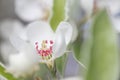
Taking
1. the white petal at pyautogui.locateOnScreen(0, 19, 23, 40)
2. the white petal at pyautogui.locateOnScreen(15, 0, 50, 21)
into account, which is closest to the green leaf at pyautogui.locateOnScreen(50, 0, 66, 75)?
the white petal at pyautogui.locateOnScreen(15, 0, 50, 21)

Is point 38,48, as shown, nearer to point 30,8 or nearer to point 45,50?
point 45,50

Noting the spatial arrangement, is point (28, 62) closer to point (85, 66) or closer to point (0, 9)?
point (85, 66)

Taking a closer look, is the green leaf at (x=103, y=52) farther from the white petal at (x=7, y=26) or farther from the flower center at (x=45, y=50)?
the white petal at (x=7, y=26)

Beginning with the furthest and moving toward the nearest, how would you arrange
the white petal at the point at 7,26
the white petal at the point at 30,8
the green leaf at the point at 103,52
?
the white petal at the point at 7,26, the white petal at the point at 30,8, the green leaf at the point at 103,52

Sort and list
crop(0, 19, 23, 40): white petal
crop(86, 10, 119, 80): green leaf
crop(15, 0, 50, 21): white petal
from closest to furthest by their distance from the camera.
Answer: crop(86, 10, 119, 80): green leaf, crop(15, 0, 50, 21): white petal, crop(0, 19, 23, 40): white petal

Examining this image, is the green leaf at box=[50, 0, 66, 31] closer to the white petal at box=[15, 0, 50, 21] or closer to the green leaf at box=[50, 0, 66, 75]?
the green leaf at box=[50, 0, 66, 75]

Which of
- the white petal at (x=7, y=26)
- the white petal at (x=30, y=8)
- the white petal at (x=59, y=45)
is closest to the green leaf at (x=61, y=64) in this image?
the white petal at (x=59, y=45)
